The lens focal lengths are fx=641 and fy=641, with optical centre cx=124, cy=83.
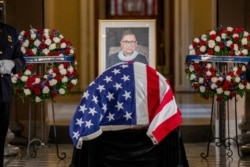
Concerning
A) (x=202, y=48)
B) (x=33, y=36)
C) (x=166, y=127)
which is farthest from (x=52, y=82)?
(x=166, y=127)

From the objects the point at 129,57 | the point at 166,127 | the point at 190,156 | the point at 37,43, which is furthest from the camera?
the point at 190,156

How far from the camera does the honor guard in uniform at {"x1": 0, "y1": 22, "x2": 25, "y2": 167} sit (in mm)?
5469

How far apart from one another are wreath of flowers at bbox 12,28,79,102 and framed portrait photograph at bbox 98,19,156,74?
23.8 inches

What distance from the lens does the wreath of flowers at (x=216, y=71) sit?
7.54 metres

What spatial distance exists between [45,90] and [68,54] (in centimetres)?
52

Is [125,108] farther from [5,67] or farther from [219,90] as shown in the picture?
[219,90]

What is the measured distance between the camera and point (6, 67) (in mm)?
5445

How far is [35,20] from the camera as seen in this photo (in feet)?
29.7

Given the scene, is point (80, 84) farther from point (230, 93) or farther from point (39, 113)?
→ point (230, 93)

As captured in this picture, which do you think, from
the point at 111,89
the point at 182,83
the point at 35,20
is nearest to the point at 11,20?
the point at 35,20

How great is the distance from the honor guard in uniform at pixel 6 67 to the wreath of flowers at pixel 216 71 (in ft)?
8.60

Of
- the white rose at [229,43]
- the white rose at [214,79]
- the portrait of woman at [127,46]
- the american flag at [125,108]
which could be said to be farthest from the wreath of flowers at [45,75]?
the american flag at [125,108]

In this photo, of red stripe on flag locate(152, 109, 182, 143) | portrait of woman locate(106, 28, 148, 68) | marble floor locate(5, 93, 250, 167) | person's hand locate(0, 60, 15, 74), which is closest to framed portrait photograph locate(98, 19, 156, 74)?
portrait of woman locate(106, 28, 148, 68)

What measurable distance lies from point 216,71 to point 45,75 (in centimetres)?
205
